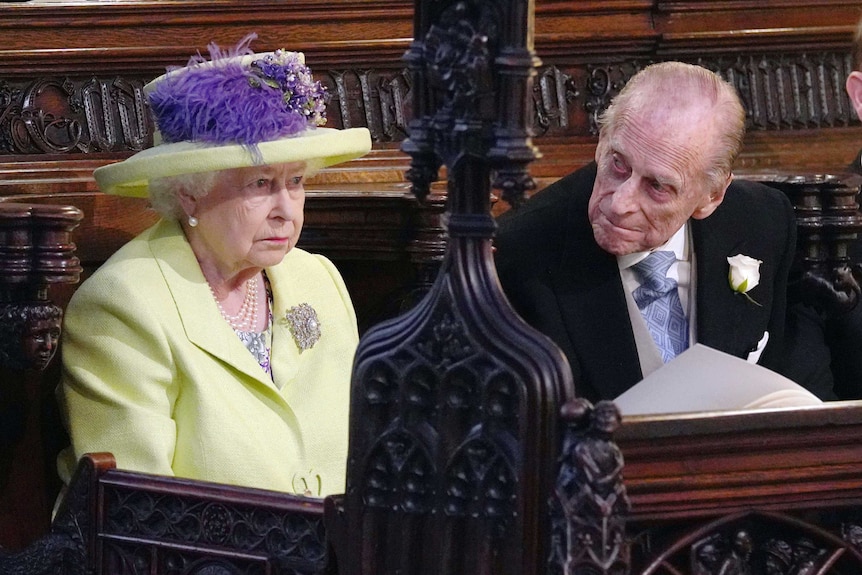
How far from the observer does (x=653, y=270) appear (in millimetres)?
2814

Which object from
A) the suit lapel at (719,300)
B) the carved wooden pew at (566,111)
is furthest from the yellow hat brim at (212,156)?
the suit lapel at (719,300)

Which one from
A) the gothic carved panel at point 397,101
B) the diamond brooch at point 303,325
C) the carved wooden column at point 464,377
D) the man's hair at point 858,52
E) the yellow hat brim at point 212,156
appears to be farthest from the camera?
the man's hair at point 858,52

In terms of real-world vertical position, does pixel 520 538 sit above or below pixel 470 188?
below

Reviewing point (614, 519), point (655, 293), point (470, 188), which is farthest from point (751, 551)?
point (655, 293)

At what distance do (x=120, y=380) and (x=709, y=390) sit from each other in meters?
1.08

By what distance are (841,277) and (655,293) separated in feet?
1.63

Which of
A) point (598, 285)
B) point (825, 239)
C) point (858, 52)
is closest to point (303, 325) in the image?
point (598, 285)

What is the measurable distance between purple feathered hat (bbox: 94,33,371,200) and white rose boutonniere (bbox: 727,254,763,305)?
78 centimetres

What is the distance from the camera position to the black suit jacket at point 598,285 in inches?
106

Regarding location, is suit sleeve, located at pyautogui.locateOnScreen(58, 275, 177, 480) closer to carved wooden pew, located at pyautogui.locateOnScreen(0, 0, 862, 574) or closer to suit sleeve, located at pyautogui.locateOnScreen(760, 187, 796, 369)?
carved wooden pew, located at pyautogui.locateOnScreen(0, 0, 862, 574)

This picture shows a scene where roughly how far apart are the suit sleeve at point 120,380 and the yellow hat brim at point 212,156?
201 mm

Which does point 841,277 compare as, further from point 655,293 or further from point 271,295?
point 271,295

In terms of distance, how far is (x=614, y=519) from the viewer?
5.14 feet

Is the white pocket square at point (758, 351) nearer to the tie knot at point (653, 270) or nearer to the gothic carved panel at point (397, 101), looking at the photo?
the tie knot at point (653, 270)
